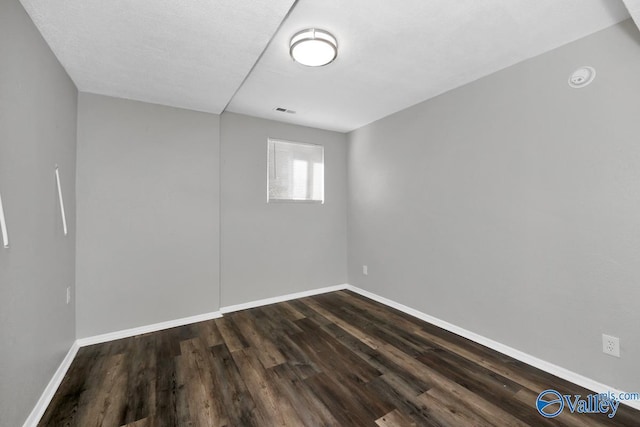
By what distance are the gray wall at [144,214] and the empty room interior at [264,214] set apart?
0.7 inches

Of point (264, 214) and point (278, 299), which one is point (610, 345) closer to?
point (278, 299)

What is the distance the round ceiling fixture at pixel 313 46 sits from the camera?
1.80 meters

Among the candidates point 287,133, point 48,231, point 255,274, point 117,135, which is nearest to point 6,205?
point 48,231

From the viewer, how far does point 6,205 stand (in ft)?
4.32

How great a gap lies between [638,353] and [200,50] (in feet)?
11.8

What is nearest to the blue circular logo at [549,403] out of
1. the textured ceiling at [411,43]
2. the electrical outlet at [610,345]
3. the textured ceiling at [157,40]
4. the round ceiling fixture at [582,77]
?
the electrical outlet at [610,345]

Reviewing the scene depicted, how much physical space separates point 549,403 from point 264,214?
318 cm

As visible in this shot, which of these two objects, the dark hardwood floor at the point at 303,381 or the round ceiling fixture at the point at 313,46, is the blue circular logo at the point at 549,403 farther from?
the round ceiling fixture at the point at 313,46

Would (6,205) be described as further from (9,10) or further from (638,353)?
(638,353)

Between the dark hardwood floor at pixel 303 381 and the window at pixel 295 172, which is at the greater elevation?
the window at pixel 295 172

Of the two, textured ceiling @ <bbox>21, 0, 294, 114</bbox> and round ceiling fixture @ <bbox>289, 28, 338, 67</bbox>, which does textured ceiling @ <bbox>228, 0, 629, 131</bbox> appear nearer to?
round ceiling fixture @ <bbox>289, 28, 338, 67</bbox>

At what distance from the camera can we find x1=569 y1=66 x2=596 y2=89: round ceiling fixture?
1.84 metres

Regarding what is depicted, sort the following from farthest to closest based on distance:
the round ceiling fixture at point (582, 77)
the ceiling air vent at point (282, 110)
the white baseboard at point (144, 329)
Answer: the ceiling air vent at point (282, 110), the white baseboard at point (144, 329), the round ceiling fixture at point (582, 77)

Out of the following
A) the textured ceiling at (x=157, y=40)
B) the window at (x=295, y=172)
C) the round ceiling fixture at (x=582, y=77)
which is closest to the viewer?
the textured ceiling at (x=157, y=40)
